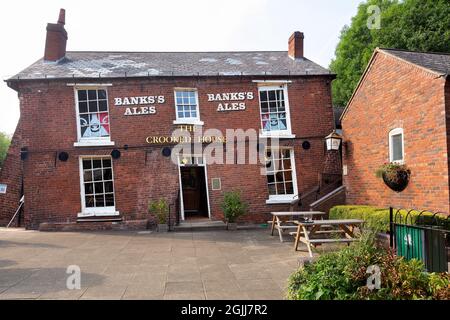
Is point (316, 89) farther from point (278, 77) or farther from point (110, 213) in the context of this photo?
point (110, 213)

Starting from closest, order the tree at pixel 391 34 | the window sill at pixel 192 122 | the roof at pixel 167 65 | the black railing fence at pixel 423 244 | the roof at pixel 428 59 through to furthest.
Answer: the black railing fence at pixel 423 244 < the roof at pixel 428 59 < the window sill at pixel 192 122 < the roof at pixel 167 65 < the tree at pixel 391 34

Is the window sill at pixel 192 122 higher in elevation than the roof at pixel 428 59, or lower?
lower

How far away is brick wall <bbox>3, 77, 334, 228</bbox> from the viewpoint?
1255 cm

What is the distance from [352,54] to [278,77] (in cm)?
1281

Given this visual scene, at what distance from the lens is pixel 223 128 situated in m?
13.2

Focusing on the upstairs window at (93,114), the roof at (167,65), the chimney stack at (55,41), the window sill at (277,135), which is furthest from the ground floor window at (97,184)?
the window sill at (277,135)

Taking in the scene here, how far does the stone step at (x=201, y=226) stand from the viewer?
11750 millimetres

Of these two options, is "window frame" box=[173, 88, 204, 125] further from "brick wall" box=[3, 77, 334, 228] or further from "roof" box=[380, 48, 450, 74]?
"roof" box=[380, 48, 450, 74]

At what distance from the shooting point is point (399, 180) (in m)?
8.88

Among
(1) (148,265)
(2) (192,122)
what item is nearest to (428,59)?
(2) (192,122)

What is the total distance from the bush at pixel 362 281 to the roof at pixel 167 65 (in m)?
10.4

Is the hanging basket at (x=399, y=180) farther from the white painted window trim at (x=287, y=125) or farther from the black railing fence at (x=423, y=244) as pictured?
the white painted window trim at (x=287, y=125)

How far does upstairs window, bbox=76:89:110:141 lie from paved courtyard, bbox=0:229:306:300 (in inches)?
160

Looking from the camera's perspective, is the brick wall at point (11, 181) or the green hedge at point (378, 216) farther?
the brick wall at point (11, 181)
